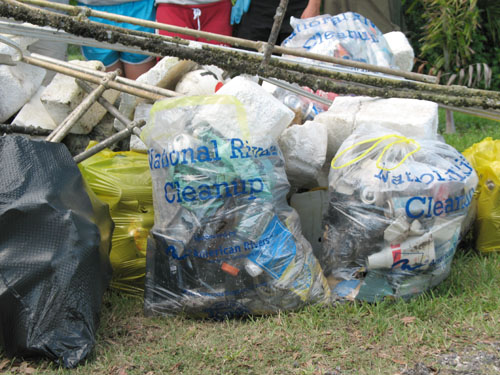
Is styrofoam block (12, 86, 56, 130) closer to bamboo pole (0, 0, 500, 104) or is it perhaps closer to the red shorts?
bamboo pole (0, 0, 500, 104)

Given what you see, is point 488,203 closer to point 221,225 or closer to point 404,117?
point 404,117

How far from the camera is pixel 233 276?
2.34 metres

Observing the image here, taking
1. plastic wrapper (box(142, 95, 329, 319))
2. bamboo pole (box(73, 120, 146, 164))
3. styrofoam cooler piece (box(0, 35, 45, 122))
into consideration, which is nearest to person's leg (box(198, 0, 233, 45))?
styrofoam cooler piece (box(0, 35, 45, 122))

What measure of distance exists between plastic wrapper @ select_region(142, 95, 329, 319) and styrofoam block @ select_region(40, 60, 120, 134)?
1.06 meters

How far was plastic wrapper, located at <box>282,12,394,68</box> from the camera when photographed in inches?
141

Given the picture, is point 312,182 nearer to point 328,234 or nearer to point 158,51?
point 328,234

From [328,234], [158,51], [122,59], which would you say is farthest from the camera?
[122,59]

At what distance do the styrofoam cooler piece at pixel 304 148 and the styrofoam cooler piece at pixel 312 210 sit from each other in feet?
0.48

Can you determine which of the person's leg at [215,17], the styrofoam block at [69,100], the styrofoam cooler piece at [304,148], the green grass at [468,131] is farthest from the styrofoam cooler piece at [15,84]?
the green grass at [468,131]

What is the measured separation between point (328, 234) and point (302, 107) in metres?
0.95

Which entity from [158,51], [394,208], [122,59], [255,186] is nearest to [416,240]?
[394,208]

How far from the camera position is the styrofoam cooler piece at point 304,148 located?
276 centimetres

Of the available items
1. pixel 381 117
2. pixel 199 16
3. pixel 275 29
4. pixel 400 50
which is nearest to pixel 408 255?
pixel 381 117

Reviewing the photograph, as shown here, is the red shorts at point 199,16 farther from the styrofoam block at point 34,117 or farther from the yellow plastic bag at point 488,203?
the yellow plastic bag at point 488,203
